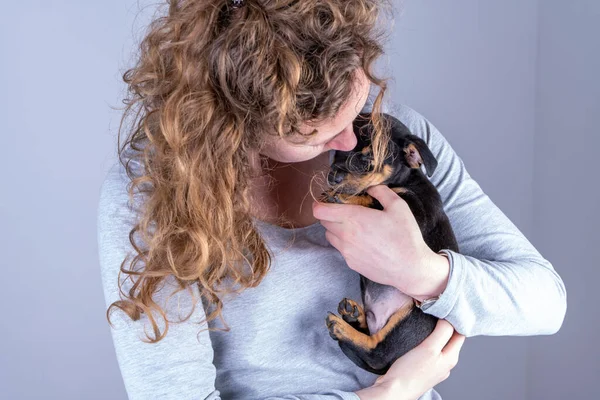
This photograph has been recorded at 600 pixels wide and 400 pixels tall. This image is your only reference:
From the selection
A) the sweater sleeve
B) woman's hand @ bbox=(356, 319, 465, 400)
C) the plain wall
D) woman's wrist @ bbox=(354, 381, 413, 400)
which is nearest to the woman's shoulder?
the sweater sleeve

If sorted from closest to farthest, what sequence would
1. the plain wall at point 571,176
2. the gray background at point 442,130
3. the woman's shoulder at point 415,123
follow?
the woman's shoulder at point 415,123, the gray background at point 442,130, the plain wall at point 571,176

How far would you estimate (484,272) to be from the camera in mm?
1481

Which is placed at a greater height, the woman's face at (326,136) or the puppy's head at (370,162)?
the woman's face at (326,136)

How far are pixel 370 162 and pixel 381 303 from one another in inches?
12.9

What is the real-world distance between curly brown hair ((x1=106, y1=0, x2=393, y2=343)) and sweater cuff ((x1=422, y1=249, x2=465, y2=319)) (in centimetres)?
38

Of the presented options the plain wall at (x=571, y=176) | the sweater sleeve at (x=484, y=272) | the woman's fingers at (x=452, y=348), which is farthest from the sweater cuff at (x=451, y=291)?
the plain wall at (x=571, y=176)

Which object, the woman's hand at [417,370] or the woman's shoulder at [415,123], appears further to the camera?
the woman's shoulder at [415,123]

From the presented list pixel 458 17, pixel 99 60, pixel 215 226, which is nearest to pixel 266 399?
pixel 215 226

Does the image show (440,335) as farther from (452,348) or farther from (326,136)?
(326,136)

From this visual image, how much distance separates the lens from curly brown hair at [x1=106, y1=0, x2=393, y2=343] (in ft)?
3.84

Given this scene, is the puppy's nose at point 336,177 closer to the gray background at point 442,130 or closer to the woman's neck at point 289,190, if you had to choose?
the woman's neck at point 289,190

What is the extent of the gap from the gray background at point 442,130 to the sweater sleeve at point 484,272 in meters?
0.43

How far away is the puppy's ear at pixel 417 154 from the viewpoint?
1552mm

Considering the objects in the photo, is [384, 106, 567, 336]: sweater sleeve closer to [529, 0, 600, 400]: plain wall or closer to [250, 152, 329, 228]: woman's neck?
[250, 152, 329, 228]: woman's neck
